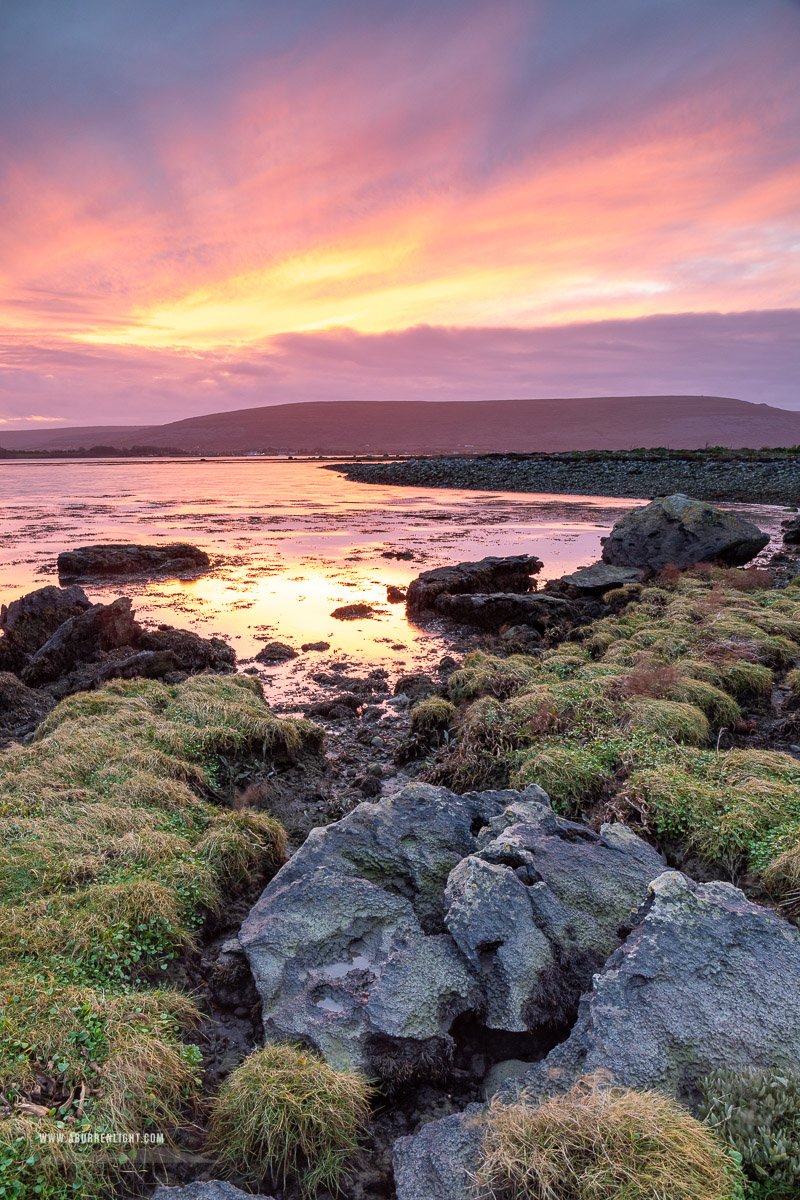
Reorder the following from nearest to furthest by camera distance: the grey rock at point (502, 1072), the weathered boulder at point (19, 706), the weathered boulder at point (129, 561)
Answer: the grey rock at point (502, 1072)
the weathered boulder at point (19, 706)
the weathered boulder at point (129, 561)

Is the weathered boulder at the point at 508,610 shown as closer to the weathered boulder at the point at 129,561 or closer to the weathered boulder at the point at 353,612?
the weathered boulder at the point at 353,612

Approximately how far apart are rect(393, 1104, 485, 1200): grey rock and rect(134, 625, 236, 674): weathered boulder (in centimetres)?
962

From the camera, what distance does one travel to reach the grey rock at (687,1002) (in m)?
3.54

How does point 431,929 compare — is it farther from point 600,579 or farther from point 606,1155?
point 600,579

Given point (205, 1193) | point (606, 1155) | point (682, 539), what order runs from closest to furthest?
point (606, 1155)
point (205, 1193)
point (682, 539)

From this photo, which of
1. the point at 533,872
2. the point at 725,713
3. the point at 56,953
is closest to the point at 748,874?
the point at 533,872

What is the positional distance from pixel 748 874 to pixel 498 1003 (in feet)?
7.92

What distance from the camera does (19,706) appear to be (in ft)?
34.6

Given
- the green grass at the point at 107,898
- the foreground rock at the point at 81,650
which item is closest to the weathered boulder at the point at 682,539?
the foreground rock at the point at 81,650

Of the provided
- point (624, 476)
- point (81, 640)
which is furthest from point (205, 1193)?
point (624, 476)

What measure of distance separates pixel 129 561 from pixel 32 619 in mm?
8627

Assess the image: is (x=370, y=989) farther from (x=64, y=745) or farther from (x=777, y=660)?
(x=777, y=660)

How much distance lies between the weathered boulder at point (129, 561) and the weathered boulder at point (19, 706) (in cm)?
1078

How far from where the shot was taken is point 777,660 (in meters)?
10.3
